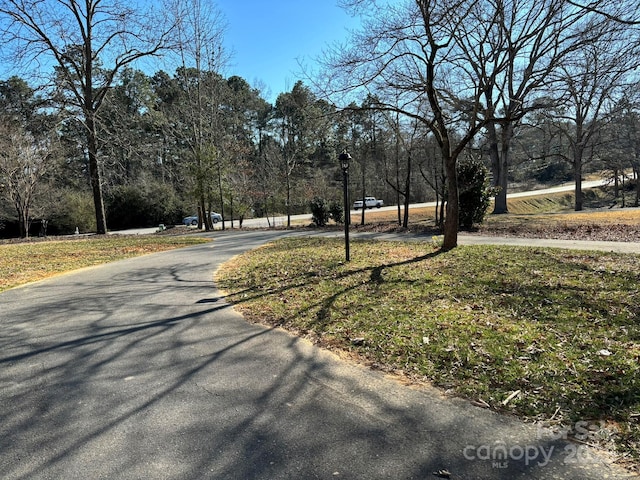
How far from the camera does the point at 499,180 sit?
2447 centimetres

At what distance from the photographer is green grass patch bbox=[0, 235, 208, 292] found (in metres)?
9.16

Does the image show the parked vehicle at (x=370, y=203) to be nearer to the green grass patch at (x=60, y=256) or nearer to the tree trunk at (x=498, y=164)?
the tree trunk at (x=498, y=164)

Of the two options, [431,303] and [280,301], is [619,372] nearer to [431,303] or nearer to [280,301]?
[431,303]

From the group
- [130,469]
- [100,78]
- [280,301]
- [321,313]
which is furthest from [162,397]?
[100,78]

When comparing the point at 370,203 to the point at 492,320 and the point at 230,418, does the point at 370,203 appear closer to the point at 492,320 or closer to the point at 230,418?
the point at 492,320

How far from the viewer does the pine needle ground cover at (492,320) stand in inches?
116

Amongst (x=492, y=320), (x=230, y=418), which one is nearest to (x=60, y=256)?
(x=230, y=418)

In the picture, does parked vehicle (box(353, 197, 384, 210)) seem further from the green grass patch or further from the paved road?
the paved road

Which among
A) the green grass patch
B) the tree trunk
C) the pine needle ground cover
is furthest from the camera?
the tree trunk

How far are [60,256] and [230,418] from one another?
1212 cm

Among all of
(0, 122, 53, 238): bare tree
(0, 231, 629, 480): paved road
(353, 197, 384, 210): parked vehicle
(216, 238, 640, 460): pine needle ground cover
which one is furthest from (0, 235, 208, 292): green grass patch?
(353, 197, 384, 210): parked vehicle

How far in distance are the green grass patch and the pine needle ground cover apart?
15.3ft

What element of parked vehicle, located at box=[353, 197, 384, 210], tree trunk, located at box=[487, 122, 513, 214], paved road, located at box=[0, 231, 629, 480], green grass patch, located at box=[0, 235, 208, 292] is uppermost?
tree trunk, located at box=[487, 122, 513, 214]

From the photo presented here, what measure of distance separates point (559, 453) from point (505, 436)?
0.98ft
